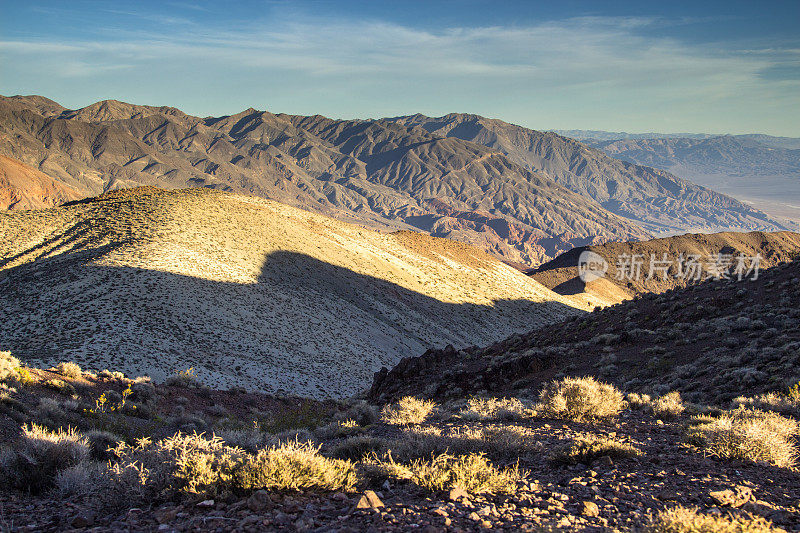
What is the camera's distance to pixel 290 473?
204 inches

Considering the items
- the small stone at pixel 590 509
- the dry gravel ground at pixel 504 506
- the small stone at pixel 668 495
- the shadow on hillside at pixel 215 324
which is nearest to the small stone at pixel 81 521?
the dry gravel ground at pixel 504 506

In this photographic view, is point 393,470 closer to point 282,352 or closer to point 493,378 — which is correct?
point 493,378

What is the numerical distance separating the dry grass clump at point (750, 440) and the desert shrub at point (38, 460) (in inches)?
332

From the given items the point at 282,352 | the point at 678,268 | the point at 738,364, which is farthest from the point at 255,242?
the point at 678,268

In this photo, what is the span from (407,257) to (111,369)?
4080 centimetres

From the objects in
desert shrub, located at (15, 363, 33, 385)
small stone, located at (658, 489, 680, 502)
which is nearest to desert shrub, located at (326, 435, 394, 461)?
small stone, located at (658, 489, 680, 502)

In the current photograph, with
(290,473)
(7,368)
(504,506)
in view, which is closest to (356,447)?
(290,473)

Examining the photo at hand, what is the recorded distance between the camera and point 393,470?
18.4 feet

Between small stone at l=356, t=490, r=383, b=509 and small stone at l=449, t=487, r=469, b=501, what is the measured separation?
0.73 metres

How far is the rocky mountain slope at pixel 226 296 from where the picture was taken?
2294cm

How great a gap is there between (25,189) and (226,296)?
516ft

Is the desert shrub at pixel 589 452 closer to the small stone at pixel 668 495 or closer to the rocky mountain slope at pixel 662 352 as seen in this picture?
the small stone at pixel 668 495

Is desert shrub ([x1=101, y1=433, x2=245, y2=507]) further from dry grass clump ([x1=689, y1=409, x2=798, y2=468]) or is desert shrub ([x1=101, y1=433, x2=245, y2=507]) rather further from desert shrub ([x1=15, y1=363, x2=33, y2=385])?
desert shrub ([x1=15, y1=363, x2=33, y2=385])

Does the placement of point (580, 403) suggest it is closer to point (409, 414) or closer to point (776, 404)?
point (409, 414)
